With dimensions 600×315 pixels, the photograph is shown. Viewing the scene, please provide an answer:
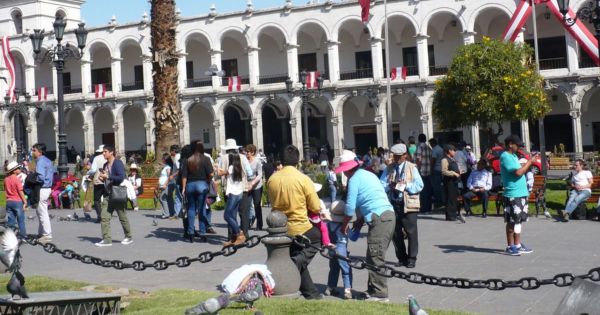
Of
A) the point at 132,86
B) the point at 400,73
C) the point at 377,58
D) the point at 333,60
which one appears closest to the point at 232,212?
the point at 400,73

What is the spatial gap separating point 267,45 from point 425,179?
89.0ft

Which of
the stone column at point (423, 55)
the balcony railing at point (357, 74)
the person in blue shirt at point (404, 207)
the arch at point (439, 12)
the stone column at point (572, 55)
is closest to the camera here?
the person in blue shirt at point (404, 207)

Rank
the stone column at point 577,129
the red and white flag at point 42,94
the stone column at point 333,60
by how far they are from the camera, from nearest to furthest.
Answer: the stone column at point 577,129 < the stone column at point 333,60 < the red and white flag at point 42,94

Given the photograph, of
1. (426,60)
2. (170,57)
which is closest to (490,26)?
(426,60)

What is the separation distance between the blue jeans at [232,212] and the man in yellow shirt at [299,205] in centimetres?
362

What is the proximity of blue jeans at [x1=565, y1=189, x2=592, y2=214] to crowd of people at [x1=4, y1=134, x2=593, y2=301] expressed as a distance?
19 mm

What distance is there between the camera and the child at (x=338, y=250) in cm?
812

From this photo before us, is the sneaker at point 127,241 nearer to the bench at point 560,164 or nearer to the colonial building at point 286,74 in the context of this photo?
the bench at point 560,164

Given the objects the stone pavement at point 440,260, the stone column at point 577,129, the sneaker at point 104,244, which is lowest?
the stone pavement at point 440,260

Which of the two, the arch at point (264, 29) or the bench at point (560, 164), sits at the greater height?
the arch at point (264, 29)

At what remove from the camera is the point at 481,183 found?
15086mm

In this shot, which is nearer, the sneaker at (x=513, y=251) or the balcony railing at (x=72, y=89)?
the sneaker at (x=513, y=251)

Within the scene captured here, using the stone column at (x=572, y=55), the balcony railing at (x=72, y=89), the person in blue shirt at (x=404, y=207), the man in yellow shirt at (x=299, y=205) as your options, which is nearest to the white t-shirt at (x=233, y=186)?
the person in blue shirt at (x=404, y=207)

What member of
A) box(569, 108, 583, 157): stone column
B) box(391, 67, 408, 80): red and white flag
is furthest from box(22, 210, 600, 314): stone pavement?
box(391, 67, 408, 80): red and white flag
